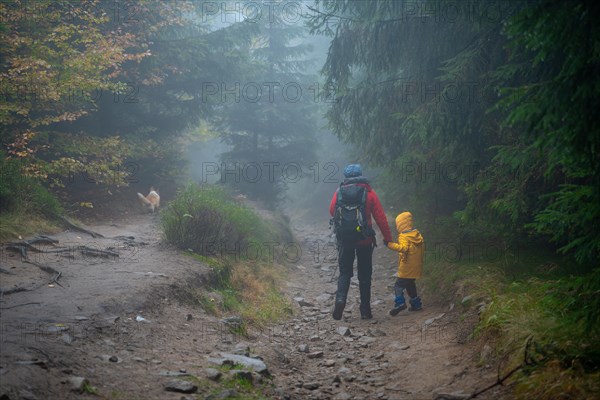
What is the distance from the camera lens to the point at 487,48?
726 centimetres

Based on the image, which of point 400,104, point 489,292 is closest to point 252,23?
point 400,104

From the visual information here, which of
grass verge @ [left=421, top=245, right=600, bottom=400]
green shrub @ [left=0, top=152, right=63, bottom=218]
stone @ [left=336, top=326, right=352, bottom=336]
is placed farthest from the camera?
green shrub @ [left=0, top=152, right=63, bottom=218]

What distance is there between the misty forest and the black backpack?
0.04 metres

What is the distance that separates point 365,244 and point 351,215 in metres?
0.60

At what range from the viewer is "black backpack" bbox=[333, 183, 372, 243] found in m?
7.51

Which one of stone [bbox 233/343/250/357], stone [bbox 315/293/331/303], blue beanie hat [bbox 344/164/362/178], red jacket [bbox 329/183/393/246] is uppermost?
blue beanie hat [bbox 344/164/362/178]

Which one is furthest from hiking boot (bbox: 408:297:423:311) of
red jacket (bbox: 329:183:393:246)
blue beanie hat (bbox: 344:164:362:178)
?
blue beanie hat (bbox: 344:164:362:178)

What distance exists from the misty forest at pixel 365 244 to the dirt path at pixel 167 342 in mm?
34

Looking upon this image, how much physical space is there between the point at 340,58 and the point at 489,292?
21.6 ft

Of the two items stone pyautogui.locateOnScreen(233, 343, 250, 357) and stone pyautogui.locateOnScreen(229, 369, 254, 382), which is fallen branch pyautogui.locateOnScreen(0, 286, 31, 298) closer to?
stone pyautogui.locateOnScreen(233, 343, 250, 357)

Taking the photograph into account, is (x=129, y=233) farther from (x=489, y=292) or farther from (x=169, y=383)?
(x=489, y=292)

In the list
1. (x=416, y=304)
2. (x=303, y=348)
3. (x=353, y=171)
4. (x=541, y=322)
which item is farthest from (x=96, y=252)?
(x=541, y=322)

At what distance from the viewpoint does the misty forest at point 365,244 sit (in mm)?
3869

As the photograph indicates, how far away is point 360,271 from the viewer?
783 centimetres
